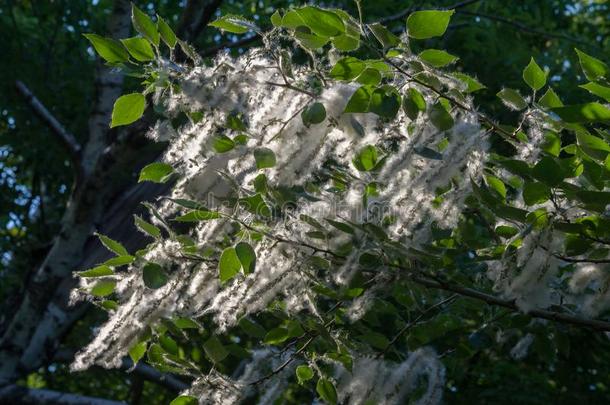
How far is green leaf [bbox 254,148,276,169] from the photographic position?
148 centimetres

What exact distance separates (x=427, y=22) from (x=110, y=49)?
632 mm

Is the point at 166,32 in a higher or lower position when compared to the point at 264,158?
higher

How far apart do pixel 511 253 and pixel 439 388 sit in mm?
407

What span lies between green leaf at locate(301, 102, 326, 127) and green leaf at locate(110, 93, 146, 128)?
379 millimetres

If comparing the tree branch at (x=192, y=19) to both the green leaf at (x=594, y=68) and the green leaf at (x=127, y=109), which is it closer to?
the green leaf at (x=127, y=109)

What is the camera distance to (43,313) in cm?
430

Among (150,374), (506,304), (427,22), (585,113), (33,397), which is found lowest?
(150,374)

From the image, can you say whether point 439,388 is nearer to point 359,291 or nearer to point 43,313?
point 359,291

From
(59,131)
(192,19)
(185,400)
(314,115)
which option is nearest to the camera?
(314,115)

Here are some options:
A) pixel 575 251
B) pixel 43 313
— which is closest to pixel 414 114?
pixel 575 251

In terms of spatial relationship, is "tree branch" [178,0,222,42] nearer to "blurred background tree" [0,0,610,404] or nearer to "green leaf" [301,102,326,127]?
"blurred background tree" [0,0,610,404]

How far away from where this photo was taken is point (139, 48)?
1.62 meters

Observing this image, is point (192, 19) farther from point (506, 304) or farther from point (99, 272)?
point (506, 304)

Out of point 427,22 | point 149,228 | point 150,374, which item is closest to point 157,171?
point 149,228
